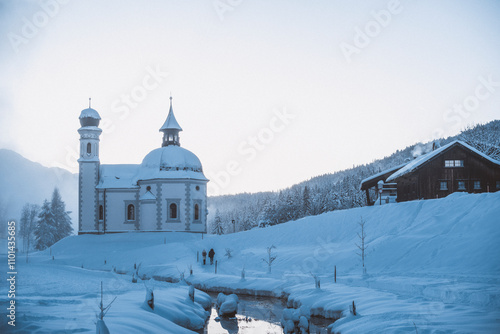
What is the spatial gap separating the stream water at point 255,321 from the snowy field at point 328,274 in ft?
2.41

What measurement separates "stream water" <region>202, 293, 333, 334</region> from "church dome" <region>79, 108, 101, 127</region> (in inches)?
1464

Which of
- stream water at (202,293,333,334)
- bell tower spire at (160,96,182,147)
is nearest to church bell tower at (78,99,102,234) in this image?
bell tower spire at (160,96,182,147)

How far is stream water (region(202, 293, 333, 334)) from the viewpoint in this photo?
19.8m

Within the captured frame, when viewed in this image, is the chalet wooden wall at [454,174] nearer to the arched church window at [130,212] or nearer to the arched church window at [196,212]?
the arched church window at [196,212]

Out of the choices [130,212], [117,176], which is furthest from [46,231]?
[130,212]

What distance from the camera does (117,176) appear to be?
57.1 meters

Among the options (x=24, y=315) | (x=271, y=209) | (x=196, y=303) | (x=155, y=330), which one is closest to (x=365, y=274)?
(x=196, y=303)

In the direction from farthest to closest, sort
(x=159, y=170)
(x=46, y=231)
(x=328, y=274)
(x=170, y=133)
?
(x=46, y=231), (x=170, y=133), (x=159, y=170), (x=328, y=274)

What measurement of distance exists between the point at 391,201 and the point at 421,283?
22145mm

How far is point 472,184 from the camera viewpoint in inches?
1544

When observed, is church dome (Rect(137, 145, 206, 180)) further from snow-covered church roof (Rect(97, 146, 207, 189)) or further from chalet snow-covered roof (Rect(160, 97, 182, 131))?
chalet snow-covered roof (Rect(160, 97, 182, 131))

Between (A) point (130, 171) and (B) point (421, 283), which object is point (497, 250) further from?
(A) point (130, 171)

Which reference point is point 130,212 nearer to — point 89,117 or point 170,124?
point 170,124

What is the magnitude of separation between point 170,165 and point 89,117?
10.6m
